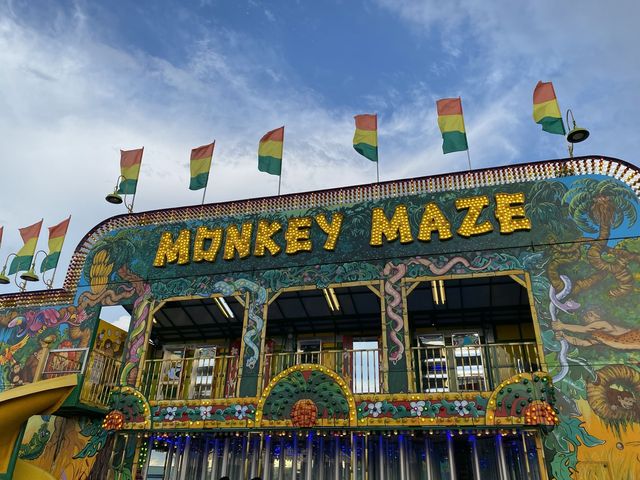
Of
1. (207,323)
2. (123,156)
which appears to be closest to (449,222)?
(207,323)

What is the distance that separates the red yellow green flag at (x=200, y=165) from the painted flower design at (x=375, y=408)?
11019mm

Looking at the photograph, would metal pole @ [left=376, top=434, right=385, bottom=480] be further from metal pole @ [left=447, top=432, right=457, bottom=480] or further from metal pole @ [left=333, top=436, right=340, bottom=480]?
metal pole @ [left=447, top=432, right=457, bottom=480]

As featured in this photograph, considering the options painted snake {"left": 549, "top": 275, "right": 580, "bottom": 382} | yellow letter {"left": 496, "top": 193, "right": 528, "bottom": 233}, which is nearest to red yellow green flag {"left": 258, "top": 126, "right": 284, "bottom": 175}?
yellow letter {"left": 496, "top": 193, "right": 528, "bottom": 233}

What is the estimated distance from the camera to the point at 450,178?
628 inches

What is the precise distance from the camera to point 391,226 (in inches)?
617

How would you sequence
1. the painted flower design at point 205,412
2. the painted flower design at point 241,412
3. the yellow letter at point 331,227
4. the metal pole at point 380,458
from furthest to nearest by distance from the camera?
the yellow letter at point 331,227 < the painted flower design at point 205,412 < the painted flower design at point 241,412 < the metal pole at point 380,458

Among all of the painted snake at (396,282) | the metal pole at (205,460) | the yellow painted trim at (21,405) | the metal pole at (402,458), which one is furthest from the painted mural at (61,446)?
the painted snake at (396,282)

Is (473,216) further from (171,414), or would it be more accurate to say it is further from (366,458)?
(171,414)

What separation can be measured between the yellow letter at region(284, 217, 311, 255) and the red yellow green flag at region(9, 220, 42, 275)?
13.0 meters

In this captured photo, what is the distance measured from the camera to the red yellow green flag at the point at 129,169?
19.7 m

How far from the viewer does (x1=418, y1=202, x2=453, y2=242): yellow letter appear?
49.5ft

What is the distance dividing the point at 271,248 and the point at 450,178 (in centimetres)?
661

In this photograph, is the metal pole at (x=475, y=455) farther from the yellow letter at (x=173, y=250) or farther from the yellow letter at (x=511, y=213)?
the yellow letter at (x=173, y=250)

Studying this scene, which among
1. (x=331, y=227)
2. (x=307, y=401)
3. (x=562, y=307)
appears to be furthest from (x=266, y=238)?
(x=562, y=307)
